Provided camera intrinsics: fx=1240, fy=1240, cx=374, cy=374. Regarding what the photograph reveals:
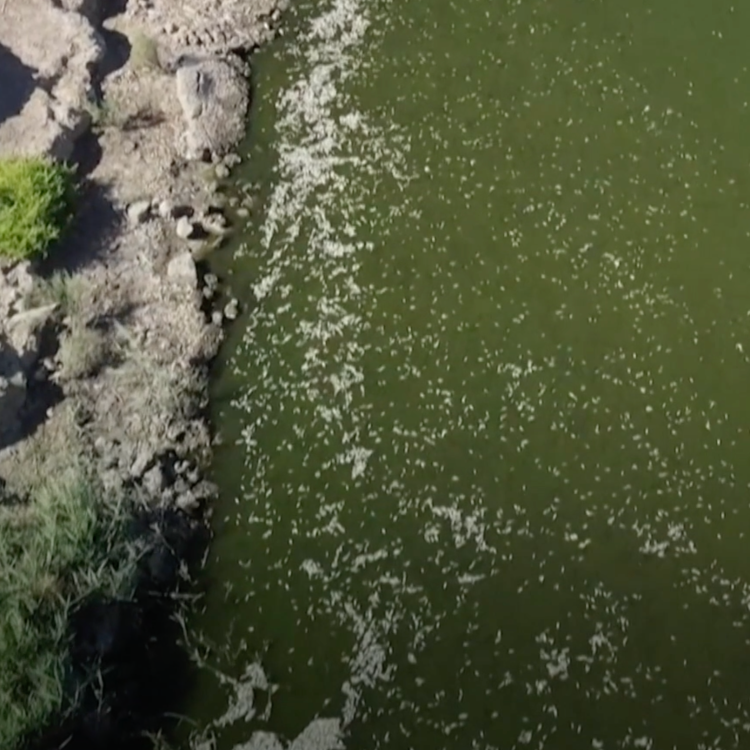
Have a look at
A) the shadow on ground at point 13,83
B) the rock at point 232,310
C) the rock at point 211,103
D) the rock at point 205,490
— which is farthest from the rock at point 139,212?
the rock at point 205,490

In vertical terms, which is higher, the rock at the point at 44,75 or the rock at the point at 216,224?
the rock at the point at 44,75

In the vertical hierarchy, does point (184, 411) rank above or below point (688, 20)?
below

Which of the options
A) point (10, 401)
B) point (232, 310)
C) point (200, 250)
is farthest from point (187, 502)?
point (200, 250)

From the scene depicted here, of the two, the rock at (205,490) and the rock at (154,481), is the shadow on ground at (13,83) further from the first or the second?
the rock at (205,490)

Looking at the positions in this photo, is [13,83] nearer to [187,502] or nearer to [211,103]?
[211,103]

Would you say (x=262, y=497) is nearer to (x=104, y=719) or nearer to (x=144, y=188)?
(x=104, y=719)

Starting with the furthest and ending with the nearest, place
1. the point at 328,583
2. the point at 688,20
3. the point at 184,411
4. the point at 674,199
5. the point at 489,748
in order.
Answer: the point at 688,20 < the point at 674,199 < the point at 184,411 < the point at 328,583 < the point at 489,748

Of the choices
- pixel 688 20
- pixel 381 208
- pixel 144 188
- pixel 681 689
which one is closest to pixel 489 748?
pixel 681 689
